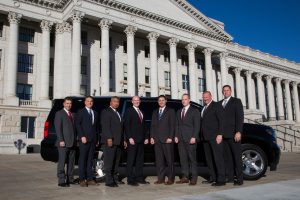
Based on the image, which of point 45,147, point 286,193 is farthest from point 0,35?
point 286,193

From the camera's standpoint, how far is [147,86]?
137 feet

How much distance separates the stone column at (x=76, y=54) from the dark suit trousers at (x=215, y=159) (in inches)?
986

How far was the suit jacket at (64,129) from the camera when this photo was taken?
25.1 ft

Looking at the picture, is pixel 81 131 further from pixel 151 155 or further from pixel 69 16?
pixel 69 16

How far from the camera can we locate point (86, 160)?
7.82 metres

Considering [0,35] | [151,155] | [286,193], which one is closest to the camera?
[286,193]

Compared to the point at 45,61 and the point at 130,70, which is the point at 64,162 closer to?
the point at 45,61

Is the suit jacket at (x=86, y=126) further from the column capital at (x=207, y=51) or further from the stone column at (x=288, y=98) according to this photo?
the stone column at (x=288, y=98)

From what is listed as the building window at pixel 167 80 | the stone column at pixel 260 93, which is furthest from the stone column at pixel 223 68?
the stone column at pixel 260 93

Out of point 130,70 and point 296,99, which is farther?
point 296,99

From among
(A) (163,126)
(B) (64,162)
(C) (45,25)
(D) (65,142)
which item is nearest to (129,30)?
(C) (45,25)

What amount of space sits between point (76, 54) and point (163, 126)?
25.9 metres

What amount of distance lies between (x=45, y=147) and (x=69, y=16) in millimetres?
27357

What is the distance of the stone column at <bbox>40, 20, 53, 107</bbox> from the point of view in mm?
33250
